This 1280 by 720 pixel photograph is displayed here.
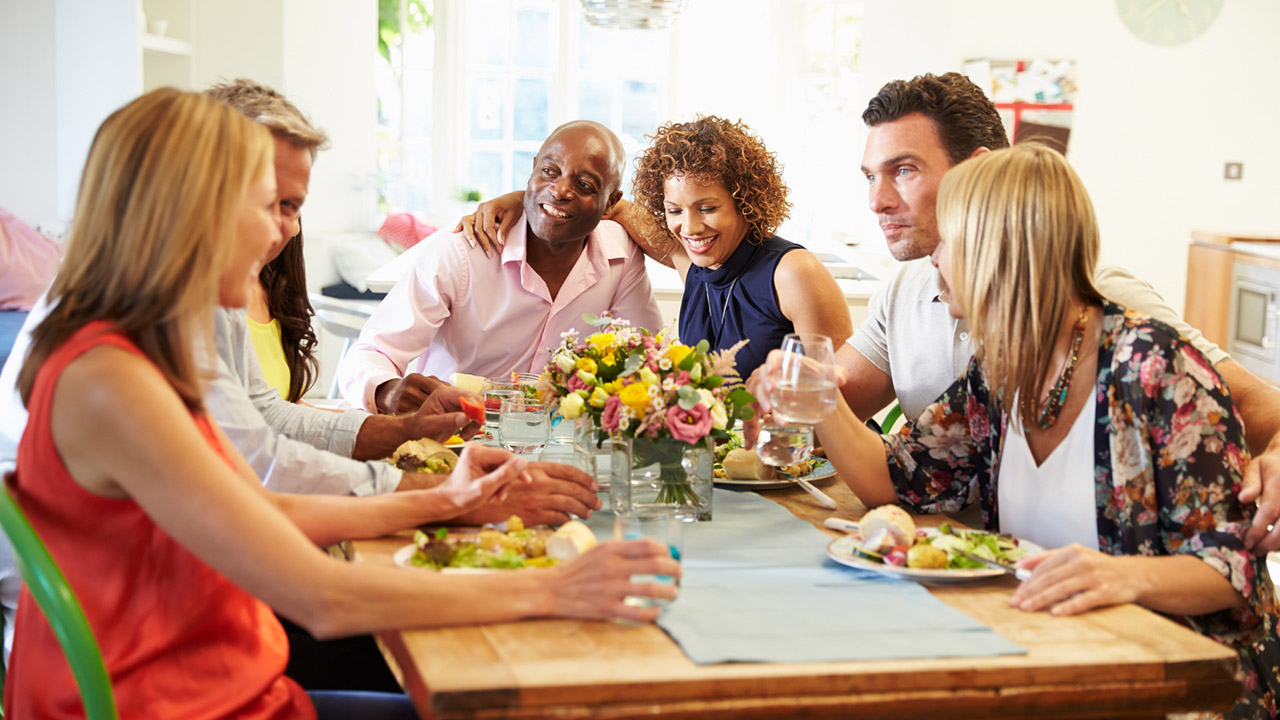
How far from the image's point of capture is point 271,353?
7.39ft

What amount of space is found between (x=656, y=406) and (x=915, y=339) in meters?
0.86

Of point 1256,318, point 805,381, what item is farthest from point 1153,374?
point 1256,318

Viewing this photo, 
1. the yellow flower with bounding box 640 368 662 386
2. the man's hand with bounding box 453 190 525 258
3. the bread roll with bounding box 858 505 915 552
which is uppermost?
the man's hand with bounding box 453 190 525 258

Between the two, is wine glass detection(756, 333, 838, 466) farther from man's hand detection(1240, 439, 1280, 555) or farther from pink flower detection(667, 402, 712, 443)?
man's hand detection(1240, 439, 1280, 555)

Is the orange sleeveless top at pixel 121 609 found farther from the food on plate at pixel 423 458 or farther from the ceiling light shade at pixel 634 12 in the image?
the ceiling light shade at pixel 634 12

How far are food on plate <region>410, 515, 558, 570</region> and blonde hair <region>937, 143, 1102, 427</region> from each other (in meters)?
0.66

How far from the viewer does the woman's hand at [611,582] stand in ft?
3.78

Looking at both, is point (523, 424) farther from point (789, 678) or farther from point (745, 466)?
point (789, 678)

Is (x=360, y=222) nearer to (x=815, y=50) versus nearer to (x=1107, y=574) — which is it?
(x=815, y=50)

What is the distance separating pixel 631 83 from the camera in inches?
283

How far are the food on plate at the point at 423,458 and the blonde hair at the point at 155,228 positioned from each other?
658 mm

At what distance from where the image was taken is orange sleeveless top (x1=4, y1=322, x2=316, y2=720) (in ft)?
3.75

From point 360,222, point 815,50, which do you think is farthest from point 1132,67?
point 360,222

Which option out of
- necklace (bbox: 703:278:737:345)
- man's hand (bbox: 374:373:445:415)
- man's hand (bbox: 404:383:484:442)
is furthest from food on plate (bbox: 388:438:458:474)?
necklace (bbox: 703:278:737:345)
